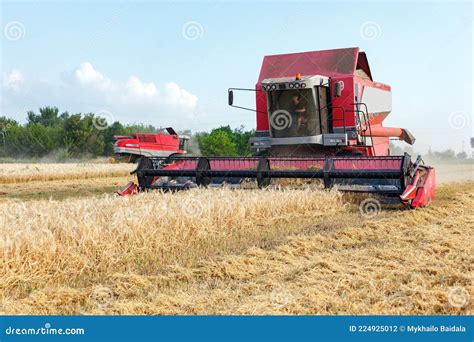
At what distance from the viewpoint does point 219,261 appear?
3.90 metres

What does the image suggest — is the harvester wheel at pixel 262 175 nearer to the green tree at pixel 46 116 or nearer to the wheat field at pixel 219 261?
the wheat field at pixel 219 261

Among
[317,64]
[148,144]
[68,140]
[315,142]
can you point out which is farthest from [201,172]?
[68,140]

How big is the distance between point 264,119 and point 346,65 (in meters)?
1.54

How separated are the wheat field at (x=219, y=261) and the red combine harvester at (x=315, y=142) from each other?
4.30ft

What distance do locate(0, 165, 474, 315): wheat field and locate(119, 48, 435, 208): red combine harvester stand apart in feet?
4.30

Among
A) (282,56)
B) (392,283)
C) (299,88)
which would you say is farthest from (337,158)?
(392,283)

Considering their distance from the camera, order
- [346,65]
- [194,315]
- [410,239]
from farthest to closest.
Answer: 1. [346,65]
2. [410,239]
3. [194,315]

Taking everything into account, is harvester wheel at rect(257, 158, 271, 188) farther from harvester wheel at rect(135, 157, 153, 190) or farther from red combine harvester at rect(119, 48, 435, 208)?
harvester wheel at rect(135, 157, 153, 190)

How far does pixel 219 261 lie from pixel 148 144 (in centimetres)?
1756

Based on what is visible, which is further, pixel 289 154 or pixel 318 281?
pixel 289 154

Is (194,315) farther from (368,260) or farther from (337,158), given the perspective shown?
(337,158)

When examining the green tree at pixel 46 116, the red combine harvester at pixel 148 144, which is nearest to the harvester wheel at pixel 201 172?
the red combine harvester at pixel 148 144

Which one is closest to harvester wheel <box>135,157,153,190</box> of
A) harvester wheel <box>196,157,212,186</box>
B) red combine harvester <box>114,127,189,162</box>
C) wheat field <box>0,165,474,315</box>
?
harvester wheel <box>196,157,212,186</box>

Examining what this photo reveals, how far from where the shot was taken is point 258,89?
8.59 meters
